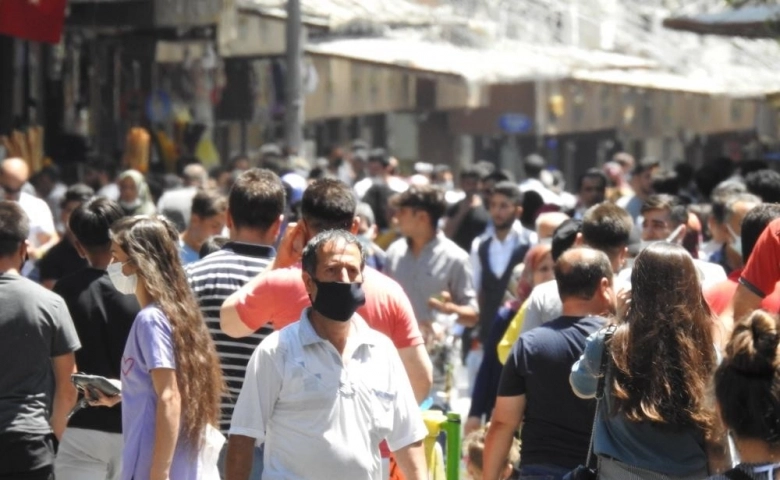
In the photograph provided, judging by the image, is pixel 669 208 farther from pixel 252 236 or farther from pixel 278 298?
pixel 278 298

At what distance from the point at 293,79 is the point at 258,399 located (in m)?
11.7

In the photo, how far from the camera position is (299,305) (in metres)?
6.21

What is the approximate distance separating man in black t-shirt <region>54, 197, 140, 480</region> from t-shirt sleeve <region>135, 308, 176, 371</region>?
740mm

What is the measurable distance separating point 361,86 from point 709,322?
20.9 meters

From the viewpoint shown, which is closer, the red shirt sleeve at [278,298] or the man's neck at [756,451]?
the man's neck at [756,451]

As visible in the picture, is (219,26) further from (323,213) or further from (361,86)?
(323,213)

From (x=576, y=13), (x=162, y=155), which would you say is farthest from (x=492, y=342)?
(x=576, y=13)

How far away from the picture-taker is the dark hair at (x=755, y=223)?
7048mm

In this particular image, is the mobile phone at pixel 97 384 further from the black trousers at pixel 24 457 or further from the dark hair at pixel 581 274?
the dark hair at pixel 581 274

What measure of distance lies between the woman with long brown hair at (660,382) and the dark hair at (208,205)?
4289 millimetres

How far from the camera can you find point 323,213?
6418 millimetres

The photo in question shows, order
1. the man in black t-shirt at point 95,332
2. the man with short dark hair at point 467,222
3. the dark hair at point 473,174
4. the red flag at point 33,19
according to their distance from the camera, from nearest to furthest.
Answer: the man in black t-shirt at point 95,332 → the man with short dark hair at point 467,222 → the red flag at point 33,19 → the dark hair at point 473,174

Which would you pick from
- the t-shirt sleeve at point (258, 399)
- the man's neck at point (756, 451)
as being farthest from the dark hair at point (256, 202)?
the man's neck at point (756, 451)

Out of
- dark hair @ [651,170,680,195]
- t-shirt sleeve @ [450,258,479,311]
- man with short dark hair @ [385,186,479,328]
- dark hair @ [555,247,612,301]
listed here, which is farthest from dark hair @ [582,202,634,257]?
dark hair @ [651,170,680,195]
